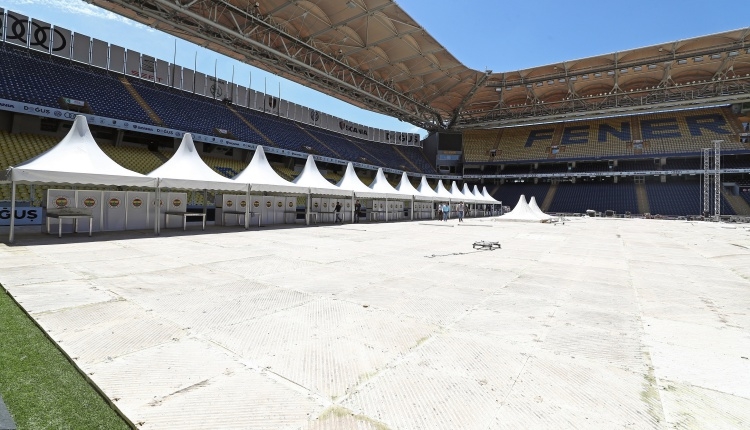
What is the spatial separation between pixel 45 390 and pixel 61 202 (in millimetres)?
13816

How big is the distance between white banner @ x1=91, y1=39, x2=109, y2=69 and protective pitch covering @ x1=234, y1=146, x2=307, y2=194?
22875 millimetres

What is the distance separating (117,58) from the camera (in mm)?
31250

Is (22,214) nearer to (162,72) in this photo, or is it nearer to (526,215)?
(162,72)

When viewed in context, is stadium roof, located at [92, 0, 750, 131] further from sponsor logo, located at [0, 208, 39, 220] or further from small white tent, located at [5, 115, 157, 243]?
sponsor logo, located at [0, 208, 39, 220]

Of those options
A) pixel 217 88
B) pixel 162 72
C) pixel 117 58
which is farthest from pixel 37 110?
pixel 217 88

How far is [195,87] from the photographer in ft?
121

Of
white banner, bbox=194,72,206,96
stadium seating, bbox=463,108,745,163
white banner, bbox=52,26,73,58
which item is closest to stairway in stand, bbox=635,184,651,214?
stadium seating, bbox=463,108,745,163

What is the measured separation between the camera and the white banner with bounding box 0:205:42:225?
13781 mm

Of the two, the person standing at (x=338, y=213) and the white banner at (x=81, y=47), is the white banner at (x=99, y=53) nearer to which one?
the white banner at (x=81, y=47)

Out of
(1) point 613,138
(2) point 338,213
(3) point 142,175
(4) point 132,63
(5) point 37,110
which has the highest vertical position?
(4) point 132,63

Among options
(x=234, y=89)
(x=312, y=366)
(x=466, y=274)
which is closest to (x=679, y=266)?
(x=466, y=274)

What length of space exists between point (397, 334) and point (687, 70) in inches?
2059

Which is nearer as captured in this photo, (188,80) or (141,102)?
(141,102)

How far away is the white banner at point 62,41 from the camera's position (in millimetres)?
27422
